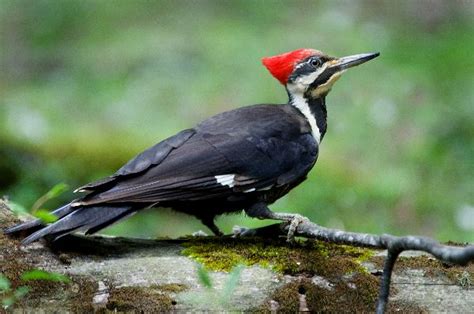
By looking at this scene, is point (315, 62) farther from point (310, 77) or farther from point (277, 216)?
point (277, 216)

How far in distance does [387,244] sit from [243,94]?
5515 mm

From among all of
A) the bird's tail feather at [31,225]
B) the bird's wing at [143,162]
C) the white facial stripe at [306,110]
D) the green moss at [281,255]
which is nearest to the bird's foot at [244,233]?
the green moss at [281,255]

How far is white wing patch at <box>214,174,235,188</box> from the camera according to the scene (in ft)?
12.1

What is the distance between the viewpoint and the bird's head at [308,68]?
→ 439 cm

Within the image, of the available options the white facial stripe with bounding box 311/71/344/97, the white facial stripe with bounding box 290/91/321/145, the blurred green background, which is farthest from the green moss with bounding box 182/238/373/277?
the blurred green background

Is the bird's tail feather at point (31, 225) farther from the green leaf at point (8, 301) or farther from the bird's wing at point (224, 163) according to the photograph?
the green leaf at point (8, 301)

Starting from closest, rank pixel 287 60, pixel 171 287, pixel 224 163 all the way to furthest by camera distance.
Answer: pixel 171 287, pixel 224 163, pixel 287 60

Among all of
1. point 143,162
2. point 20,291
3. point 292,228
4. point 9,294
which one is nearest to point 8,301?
point 20,291

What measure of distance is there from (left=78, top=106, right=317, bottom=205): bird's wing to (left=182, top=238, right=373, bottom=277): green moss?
25cm

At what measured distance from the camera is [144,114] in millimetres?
8148

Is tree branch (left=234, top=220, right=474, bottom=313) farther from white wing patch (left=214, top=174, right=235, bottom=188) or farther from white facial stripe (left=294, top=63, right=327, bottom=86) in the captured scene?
white facial stripe (left=294, top=63, right=327, bottom=86)

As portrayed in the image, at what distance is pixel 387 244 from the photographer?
2836mm

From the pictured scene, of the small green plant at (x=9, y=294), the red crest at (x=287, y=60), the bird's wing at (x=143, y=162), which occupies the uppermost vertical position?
the red crest at (x=287, y=60)

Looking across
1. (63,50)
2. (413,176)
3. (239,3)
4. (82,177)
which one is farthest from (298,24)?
(82,177)
